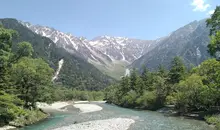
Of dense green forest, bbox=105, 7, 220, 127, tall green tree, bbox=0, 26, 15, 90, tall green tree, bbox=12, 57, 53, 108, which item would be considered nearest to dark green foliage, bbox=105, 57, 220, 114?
dense green forest, bbox=105, 7, 220, 127

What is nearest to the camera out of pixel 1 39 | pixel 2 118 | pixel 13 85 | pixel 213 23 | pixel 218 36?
pixel 218 36

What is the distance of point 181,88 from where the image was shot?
59.4 metres

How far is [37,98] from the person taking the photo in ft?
174

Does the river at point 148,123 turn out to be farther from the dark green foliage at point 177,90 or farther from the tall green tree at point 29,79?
the tall green tree at point 29,79

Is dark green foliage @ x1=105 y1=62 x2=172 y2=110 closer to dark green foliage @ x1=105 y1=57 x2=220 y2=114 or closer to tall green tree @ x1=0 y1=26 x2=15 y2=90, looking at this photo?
dark green foliage @ x1=105 y1=57 x2=220 y2=114

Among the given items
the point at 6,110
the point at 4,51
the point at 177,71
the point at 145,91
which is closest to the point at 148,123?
the point at 6,110

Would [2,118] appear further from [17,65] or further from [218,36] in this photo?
[218,36]

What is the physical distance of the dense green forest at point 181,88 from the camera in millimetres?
29031

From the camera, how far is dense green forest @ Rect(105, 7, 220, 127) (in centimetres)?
2903

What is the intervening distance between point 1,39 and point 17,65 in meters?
8.31

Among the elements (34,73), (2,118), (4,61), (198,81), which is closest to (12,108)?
(2,118)

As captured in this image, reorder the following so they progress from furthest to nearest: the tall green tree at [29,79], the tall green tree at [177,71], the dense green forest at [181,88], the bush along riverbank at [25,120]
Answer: the tall green tree at [177,71] < the tall green tree at [29,79] < the bush along riverbank at [25,120] < the dense green forest at [181,88]

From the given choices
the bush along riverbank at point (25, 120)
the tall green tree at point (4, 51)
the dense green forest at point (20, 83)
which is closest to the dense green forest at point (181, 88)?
the bush along riverbank at point (25, 120)

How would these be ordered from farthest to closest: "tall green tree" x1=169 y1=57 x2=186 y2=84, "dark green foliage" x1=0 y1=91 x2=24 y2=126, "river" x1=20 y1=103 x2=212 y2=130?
"tall green tree" x1=169 y1=57 x2=186 y2=84, "river" x1=20 y1=103 x2=212 y2=130, "dark green foliage" x1=0 y1=91 x2=24 y2=126
